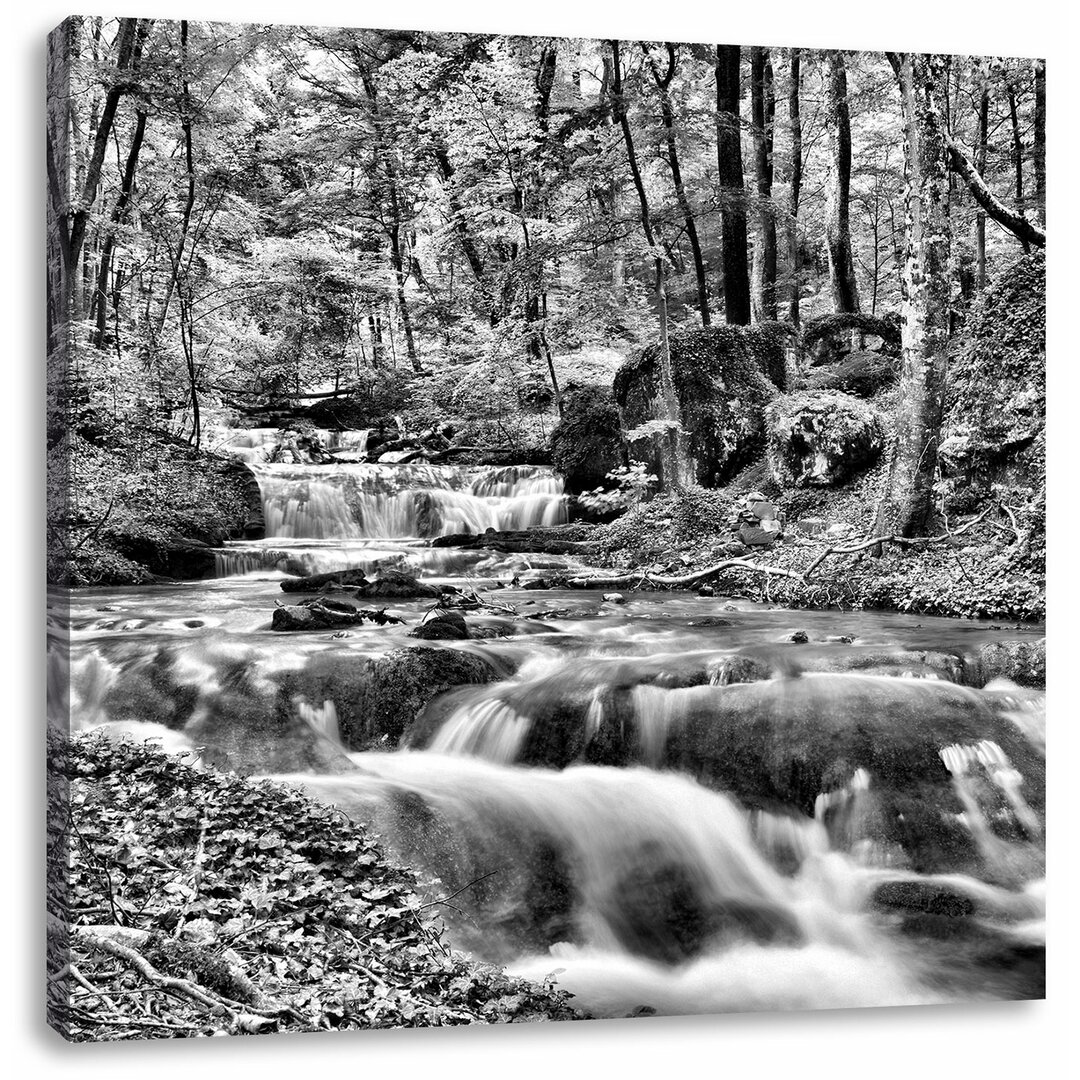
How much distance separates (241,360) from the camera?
13.6ft

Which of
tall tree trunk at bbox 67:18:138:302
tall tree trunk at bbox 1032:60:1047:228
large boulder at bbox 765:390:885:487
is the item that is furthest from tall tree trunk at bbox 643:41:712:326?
tall tree trunk at bbox 67:18:138:302

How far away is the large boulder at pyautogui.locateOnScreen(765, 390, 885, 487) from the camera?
471cm

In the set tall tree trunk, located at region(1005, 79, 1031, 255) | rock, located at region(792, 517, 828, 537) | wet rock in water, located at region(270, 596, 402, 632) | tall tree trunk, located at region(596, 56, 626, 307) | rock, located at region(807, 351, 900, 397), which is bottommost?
wet rock in water, located at region(270, 596, 402, 632)

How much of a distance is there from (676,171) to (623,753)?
2269 mm

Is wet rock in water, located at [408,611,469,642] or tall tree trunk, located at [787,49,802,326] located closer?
wet rock in water, located at [408,611,469,642]

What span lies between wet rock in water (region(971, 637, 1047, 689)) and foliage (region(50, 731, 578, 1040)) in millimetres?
2152

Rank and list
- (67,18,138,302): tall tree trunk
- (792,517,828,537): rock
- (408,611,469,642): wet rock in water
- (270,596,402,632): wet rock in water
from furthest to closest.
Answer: (792,517,828,537): rock < (408,611,469,642): wet rock in water < (270,596,402,632): wet rock in water < (67,18,138,302): tall tree trunk

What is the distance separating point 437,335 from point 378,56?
1.03 metres

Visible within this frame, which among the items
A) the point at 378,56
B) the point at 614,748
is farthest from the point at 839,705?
the point at 378,56

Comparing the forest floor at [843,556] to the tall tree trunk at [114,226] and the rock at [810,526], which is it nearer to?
the rock at [810,526]

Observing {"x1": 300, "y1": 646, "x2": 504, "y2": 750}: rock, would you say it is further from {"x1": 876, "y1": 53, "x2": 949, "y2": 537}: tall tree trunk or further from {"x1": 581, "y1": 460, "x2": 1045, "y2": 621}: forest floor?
{"x1": 876, "y1": 53, "x2": 949, "y2": 537}: tall tree trunk

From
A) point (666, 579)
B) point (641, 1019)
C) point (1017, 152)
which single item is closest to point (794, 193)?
point (1017, 152)

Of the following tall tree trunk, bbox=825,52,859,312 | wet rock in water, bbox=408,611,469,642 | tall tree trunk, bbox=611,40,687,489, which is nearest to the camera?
wet rock in water, bbox=408,611,469,642

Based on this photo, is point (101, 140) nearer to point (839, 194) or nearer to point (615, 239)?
point (615, 239)
